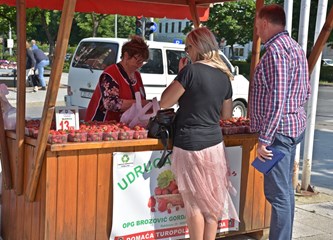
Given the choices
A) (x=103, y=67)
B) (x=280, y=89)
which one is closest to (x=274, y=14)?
(x=280, y=89)

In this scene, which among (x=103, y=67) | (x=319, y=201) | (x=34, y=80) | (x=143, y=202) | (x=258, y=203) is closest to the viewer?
(x=143, y=202)

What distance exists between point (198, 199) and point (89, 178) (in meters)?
0.82

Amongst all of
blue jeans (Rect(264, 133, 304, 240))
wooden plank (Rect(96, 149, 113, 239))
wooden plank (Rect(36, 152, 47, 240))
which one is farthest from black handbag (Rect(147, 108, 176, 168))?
wooden plank (Rect(36, 152, 47, 240))

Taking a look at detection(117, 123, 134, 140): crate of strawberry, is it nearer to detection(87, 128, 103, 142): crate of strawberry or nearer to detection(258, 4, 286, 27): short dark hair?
detection(87, 128, 103, 142): crate of strawberry

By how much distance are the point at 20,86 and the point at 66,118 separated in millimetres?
410

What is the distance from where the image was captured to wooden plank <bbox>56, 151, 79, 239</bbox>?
3.45 meters

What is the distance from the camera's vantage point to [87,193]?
3592 mm

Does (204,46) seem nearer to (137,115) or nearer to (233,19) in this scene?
(137,115)

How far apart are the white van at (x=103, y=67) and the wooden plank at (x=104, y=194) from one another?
6995mm

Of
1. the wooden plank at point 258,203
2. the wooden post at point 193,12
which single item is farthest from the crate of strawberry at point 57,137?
the wooden post at point 193,12

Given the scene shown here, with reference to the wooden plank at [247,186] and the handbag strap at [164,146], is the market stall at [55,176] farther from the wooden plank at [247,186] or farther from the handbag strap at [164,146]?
the wooden plank at [247,186]

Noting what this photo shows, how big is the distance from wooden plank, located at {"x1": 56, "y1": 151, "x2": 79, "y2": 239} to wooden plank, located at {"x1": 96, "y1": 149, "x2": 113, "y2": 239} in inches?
7.4

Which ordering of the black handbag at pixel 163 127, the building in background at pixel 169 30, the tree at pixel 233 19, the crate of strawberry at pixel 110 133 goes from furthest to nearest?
the building in background at pixel 169 30
the tree at pixel 233 19
the black handbag at pixel 163 127
the crate of strawberry at pixel 110 133

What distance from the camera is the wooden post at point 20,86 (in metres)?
3.46
